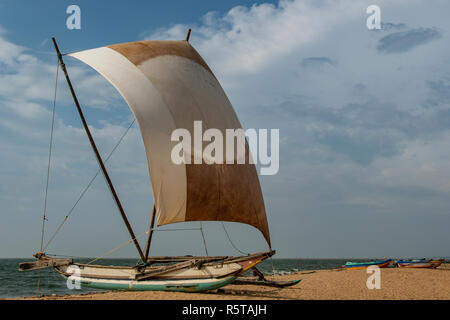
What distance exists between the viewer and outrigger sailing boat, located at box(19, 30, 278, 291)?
15.2 meters

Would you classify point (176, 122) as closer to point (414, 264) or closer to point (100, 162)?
point (100, 162)

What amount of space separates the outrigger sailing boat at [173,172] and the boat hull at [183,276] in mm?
36

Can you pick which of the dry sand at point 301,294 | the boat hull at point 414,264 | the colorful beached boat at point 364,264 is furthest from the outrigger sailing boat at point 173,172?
the boat hull at point 414,264

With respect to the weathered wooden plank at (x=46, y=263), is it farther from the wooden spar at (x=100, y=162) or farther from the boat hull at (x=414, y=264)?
the boat hull at (x=414, y=264)

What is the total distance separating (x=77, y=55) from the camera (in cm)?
1770

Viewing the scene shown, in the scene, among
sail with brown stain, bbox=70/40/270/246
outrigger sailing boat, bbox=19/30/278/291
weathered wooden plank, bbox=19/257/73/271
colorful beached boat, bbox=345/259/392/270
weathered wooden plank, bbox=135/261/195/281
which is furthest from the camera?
colorful beached boat, bbox=345/259/392/270

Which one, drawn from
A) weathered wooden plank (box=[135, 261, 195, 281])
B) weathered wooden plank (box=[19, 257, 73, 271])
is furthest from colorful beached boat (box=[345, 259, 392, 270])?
weathered wooden plank (box=[19, 257, 73, 271])

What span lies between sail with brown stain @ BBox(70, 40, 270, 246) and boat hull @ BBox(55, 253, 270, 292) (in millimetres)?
1775

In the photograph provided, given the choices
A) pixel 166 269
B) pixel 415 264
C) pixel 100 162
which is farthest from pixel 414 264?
pixel 100 162

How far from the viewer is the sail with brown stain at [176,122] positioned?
15.4 meters

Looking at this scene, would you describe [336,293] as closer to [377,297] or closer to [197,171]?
[377,297]

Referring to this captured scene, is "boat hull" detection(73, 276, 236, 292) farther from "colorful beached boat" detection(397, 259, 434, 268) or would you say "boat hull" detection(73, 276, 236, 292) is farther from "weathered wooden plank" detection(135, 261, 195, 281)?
"colorful beached boat" detection(397, 259, 434, 268)
